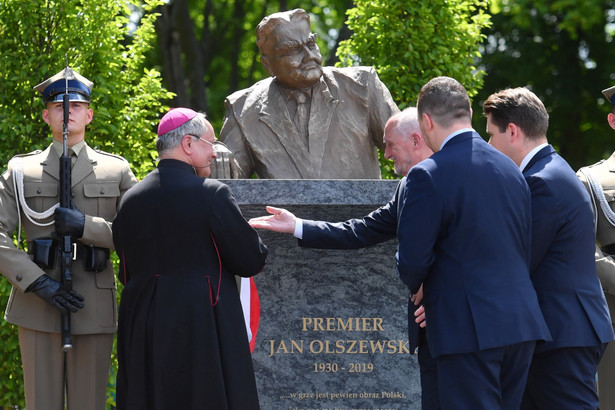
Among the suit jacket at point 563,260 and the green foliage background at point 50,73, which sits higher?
the green foliage background at point 50,73

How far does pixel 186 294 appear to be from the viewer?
163 inches

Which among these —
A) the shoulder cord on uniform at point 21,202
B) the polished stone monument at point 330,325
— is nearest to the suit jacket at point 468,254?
the polished stone monument at point 330,325

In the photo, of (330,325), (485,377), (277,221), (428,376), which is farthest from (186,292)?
(485,377)

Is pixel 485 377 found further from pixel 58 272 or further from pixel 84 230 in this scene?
pixel 58 272

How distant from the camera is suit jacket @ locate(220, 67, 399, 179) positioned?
5516 mm

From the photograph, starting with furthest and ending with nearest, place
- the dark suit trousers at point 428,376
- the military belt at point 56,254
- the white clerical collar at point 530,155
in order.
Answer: the military belt at point 56,254
the white clerical collar at point 530,155
the dark suit trousers at point 428,376

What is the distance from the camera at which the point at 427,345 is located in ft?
13.4

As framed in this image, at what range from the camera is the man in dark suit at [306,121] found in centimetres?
549

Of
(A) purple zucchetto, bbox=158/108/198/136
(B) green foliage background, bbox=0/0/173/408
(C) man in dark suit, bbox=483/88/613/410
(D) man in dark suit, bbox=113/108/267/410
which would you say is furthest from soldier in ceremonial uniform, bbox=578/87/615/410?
(B) green foliage background, bbox=0/0/173/408

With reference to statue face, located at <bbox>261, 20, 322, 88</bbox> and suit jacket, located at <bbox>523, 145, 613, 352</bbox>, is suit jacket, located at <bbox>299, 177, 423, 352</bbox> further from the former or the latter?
statue face, located at <bbox>261, 20, 322, 88</bbox>

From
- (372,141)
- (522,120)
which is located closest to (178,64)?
(372,141)

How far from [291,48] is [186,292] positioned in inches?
70.1

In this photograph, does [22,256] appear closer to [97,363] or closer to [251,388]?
[97,363]

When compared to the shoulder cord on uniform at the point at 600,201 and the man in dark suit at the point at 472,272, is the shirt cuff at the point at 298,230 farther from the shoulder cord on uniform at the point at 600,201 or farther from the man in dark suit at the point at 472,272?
the shoulder cord on uniform at the point at 600,201
